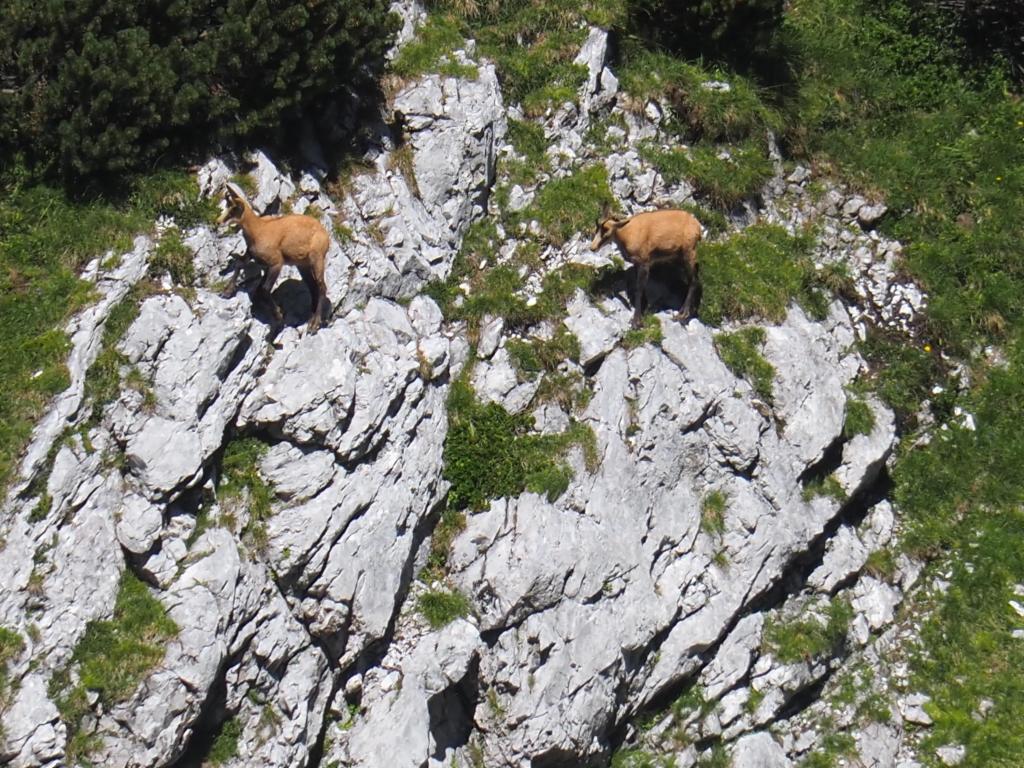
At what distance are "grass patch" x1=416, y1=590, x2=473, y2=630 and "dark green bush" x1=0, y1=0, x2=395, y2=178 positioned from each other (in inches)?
244

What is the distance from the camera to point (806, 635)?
13.1 metres

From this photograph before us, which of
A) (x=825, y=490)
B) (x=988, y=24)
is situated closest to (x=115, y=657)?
(x=825, y=490)

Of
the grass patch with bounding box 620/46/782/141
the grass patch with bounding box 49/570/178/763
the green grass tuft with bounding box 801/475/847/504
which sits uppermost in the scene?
the grass patch with bounding box 620/46/782/141

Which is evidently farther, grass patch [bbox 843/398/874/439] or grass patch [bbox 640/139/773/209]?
grass patch [bbox 640/139/773/209]

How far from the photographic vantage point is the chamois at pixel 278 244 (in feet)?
39.0

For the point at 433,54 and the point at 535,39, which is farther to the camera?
the point at 535,39

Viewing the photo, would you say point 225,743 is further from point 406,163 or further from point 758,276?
point 758,276

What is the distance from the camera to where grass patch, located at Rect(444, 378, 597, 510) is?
12.4m

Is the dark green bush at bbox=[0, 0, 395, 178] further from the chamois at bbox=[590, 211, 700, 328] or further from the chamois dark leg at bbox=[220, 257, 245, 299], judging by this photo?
the chamois at bbox=[590, 211, 700, 328]

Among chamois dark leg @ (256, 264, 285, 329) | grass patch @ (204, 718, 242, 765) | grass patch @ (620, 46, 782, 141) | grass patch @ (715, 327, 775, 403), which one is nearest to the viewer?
grass patch @ (204, 718, 242, 765)

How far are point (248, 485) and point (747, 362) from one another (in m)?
6.76

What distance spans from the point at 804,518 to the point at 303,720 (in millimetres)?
6807

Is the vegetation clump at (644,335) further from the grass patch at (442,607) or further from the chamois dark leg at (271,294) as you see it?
the chamois dark leg at (271,294)

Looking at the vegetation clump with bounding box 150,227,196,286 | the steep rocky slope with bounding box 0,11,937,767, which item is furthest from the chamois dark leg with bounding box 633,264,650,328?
the vegetation clump with bounding box 150,227,196,286
